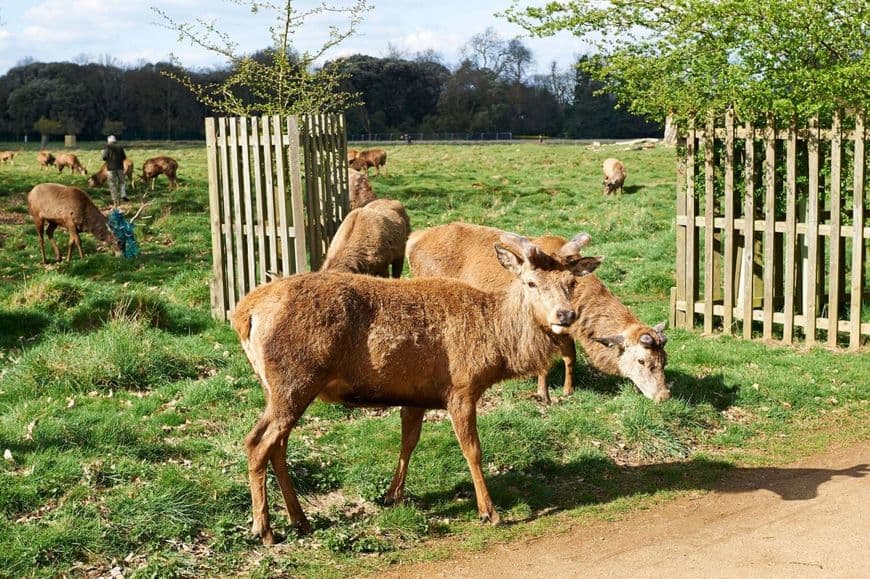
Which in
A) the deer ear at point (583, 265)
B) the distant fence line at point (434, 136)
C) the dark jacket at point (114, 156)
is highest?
the distant fence line at point (434, 136)

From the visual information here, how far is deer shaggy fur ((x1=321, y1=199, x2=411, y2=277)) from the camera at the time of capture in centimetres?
1084

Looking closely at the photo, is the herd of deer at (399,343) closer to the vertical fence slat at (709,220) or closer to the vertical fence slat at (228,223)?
the vertical fence slat at (709,220)

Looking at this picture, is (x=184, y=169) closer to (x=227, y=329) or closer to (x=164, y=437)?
(x=227, y=329)

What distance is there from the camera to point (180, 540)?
6258mm

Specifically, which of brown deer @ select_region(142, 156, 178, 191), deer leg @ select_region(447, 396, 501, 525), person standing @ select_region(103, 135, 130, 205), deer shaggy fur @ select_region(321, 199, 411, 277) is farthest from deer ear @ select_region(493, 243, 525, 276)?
brown deer @ select_region(142, 156, 178, 191)

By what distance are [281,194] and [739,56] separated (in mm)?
5754

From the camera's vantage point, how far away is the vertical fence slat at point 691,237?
468 inches

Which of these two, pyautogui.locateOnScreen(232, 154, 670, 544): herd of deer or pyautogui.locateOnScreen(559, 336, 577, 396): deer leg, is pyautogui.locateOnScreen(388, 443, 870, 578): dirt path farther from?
pyautogui.locateOnScreen(559, 336, 577, 396): deer leg

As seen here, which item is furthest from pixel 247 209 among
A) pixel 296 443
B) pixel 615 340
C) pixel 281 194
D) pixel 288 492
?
pixel 288 492

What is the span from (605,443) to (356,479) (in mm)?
2335

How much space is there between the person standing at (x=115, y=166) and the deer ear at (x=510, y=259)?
1844cm

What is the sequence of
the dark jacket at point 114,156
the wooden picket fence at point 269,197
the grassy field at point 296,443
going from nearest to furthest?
the grassy field at point 296,443 < the wooden picket fence at point 269,197 < the dark jacket at point 114,156

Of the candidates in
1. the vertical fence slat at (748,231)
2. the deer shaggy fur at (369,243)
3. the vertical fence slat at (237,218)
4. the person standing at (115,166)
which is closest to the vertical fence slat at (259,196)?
the vertical fence slat at (237,218)

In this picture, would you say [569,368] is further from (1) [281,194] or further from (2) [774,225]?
(1) [281,194]
